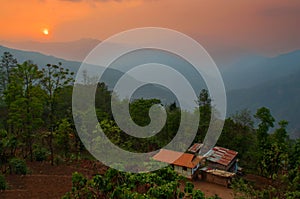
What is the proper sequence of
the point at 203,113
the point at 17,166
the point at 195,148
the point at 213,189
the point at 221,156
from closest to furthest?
1. the point at 17,166
2. the point at 213,189
3. the point at 221,156
4. the point at 195,148
5. the point at 203,113

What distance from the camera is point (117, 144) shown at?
1448 centimetres

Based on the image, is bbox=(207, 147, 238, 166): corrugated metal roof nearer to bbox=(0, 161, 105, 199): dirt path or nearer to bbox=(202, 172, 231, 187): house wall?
bbox=(202, 172, 231, 187): house wall

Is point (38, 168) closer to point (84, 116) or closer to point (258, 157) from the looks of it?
point (84, 116)

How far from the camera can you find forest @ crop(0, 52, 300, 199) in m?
9.34

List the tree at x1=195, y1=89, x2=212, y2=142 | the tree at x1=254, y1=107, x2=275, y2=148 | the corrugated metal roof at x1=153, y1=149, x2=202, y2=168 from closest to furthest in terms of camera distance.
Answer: the corrugated metal roof at x1=153, y1=149, x2=202, y2=168
the tree at x1=254, y1=107, x2=275, y2=148
the tree at x1=195, y1=89, x2=212, y2=142

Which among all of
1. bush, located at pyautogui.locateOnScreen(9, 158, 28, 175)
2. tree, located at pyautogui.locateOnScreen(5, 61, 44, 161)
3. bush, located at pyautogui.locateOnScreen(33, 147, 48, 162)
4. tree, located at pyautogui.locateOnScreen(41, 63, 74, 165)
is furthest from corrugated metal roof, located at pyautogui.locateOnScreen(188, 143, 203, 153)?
bush, located at pyautogui.locateOnScreen(9, 158, 28, 175)

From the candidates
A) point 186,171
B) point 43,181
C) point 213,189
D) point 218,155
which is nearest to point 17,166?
point 43,181

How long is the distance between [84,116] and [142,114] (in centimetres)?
419

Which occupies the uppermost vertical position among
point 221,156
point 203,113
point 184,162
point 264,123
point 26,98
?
point 203,113

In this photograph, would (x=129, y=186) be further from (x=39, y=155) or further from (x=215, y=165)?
(x=215, y=165)

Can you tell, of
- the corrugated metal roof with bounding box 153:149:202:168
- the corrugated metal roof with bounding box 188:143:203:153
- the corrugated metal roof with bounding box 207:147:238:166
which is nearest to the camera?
the corrugated metal roof with bounding box 153:149:202:168

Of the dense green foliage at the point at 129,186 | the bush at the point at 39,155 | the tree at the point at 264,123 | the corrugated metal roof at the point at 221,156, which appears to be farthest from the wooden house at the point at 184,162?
the dense green foliage at the point at 129,186

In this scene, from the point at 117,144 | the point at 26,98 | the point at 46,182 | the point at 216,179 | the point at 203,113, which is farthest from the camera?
the point at 203,113

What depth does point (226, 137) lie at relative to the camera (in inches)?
908
